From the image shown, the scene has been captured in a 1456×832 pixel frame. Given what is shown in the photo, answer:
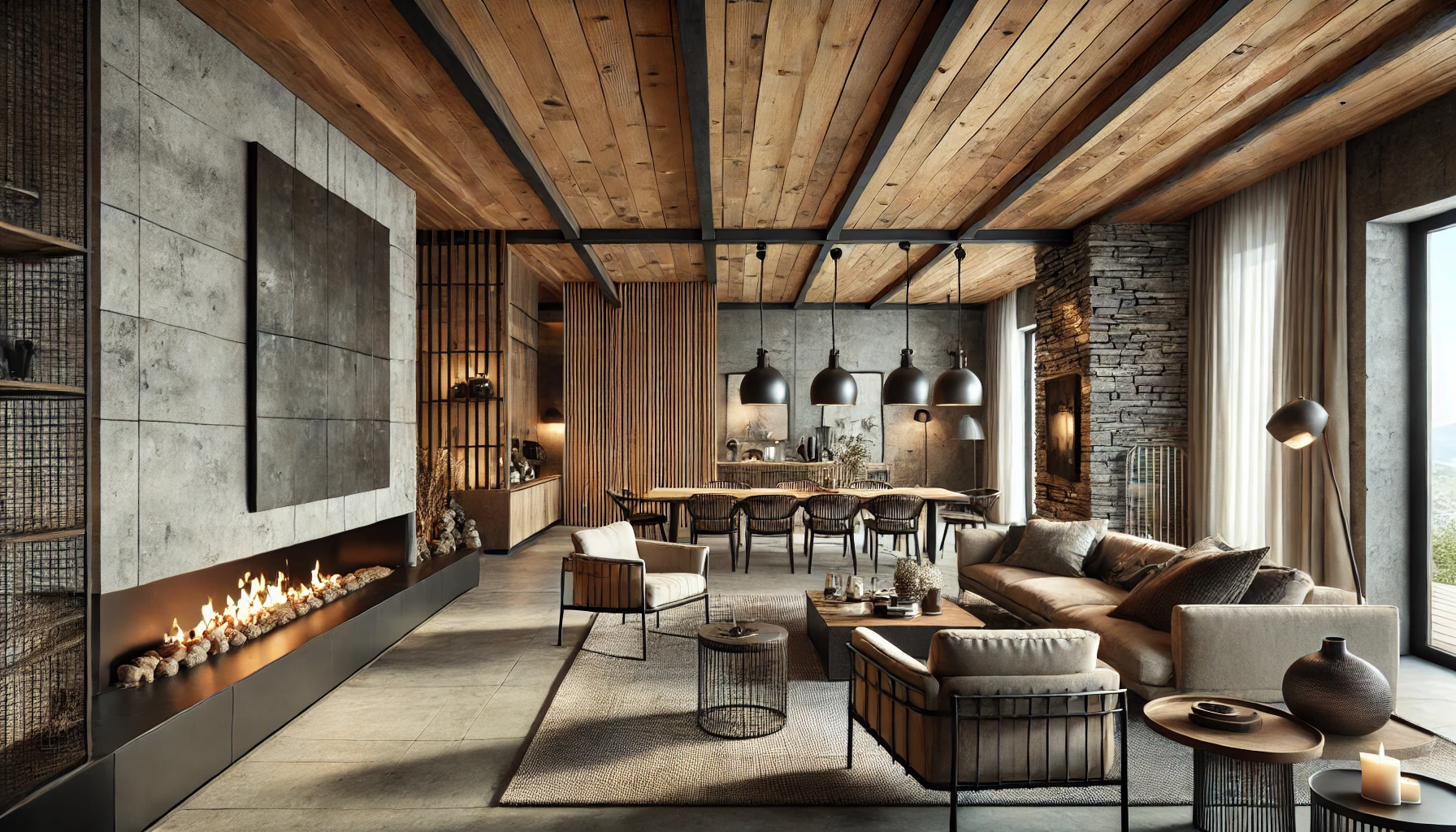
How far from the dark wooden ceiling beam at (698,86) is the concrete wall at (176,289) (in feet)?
7.70

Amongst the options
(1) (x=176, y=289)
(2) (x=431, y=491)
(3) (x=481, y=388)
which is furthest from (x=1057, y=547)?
(3) (x=481, y=388)

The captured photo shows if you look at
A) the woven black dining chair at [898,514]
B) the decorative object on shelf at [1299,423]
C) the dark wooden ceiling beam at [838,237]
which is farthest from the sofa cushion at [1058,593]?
the dark wooden ceiling beam at [838,237]

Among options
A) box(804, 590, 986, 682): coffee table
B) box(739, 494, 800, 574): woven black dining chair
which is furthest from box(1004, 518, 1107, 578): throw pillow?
box(739, 494, 800, 574): woven black dining chair

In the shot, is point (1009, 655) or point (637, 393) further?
point (637, 393)

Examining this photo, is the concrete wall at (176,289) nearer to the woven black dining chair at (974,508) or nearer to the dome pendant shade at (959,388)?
the dome pendant shade at (959,388)

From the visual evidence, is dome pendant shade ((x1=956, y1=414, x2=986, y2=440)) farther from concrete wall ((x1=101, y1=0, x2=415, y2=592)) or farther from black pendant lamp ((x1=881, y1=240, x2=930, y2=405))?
concrete wall ((x1=101, y1=0, x2=415, y2=592))

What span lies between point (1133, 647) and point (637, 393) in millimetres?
8491

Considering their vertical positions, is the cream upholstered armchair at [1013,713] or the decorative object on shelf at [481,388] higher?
the decorative object on shelf at [481,388]

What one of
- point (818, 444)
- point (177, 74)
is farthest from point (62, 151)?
point (818, 444)

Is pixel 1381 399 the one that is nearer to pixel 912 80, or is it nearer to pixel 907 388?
pixel 907 388

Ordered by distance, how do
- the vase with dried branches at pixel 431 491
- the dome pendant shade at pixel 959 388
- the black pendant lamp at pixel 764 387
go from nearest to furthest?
the dome pendant shade at pixel 959 388, the vase with dried branches at pixel 431 491, the black pendant lamp at pixel 764 387

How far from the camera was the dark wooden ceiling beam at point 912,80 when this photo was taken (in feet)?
11.7

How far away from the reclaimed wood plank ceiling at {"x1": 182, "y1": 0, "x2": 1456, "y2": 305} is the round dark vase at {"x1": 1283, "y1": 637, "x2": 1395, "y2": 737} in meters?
2.71

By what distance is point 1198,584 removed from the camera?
405 centimetres
